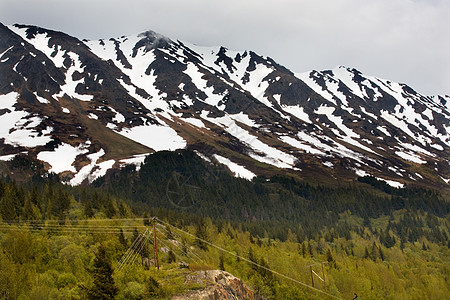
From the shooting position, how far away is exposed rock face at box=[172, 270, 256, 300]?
40469mm

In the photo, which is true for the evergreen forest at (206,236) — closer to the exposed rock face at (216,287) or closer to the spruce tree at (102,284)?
the spruce tree at (102,284)

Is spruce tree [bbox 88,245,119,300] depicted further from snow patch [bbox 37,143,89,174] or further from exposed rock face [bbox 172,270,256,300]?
snow patch [bbox 37,143,89,174]

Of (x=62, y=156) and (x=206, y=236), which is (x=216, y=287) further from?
(x=62, y=156)

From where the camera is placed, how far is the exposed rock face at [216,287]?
40469 mm

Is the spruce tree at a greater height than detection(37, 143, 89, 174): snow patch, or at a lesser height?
lesser

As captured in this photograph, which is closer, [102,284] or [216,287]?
[102,284]

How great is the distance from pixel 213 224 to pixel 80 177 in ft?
212

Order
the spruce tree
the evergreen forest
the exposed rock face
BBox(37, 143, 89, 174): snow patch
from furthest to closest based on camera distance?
BBox(37, 143, 89, 174): snow patch → the evergreen forest → the exposed rock face → the spruce tree

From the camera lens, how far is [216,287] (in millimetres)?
41938

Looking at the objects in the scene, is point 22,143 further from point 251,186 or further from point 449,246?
point 449,246

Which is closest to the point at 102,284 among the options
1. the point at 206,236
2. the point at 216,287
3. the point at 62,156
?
the point at 216,287

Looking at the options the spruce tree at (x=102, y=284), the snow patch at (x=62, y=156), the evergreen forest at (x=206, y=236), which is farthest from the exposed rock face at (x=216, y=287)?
the snow patch at (x=62, y=156)

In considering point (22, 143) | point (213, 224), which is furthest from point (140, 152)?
point (213, 224)

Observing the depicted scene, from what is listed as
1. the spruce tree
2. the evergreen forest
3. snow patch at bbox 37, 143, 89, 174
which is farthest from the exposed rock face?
snow patch at bbox 37, 143, 89, 174
